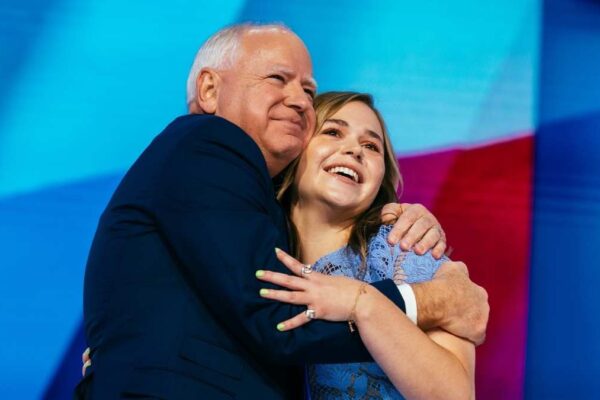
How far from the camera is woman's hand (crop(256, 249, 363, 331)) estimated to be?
1661mm

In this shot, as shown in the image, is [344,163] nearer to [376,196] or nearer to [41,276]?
[376,196]

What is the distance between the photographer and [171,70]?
2840mm

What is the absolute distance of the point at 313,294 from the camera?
5.55 feet

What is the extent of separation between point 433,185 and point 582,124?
537mm

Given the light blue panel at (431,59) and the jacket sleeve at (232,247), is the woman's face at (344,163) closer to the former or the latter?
the jacket sleeve at (232,247)

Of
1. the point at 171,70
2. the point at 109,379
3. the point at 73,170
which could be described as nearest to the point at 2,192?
the point at 73,170

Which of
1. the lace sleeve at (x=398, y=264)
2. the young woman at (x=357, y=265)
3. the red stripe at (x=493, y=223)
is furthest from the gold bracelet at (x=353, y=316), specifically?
the red stripe at (x=493, y=223)

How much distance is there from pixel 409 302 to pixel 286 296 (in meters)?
0.25

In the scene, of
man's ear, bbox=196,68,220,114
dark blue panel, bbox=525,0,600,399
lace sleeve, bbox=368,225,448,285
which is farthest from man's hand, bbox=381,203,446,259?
dark blue panel, bbox=525,0,600,399

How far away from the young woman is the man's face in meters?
0.10

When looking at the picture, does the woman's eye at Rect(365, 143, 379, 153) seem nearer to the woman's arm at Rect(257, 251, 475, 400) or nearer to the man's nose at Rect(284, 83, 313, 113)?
the man's nose at Rect(284, 83, 313, 113)

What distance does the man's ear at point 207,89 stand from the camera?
210 centimetres

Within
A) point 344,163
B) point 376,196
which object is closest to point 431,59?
point 376,196

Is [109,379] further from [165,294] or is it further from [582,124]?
[582,124]
